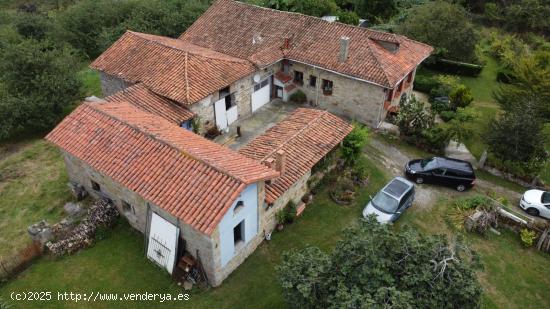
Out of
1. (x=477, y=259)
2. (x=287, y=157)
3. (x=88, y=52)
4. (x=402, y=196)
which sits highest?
(x=477, y=259)

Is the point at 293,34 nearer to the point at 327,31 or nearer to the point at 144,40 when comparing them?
the point at 327,31

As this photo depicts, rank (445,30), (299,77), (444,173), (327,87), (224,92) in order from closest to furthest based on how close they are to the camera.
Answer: (444,173), (224,92), (327,87), (299,77), (445,30)

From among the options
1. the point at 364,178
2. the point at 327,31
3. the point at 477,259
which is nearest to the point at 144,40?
the point at 327,31

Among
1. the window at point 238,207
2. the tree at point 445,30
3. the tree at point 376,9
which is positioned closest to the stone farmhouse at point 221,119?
the window at point 238,207

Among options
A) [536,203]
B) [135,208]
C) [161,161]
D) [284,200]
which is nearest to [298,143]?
[284,200]

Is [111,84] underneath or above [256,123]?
above

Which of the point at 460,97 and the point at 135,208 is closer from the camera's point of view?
the point at 135,208

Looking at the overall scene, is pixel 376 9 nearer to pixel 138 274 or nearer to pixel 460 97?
pixel 460 97
